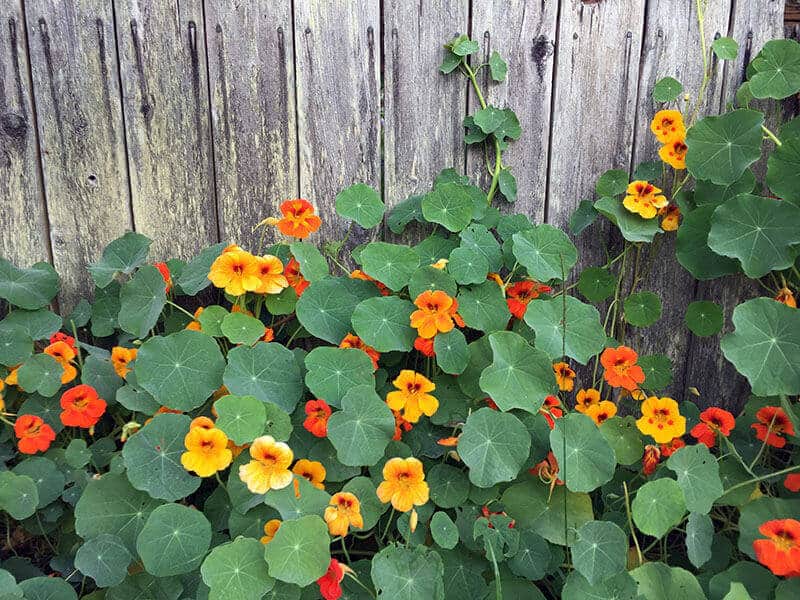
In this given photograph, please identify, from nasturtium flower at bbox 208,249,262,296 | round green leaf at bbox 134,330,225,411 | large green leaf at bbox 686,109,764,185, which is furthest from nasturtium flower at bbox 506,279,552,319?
round green leaf at bbox 134,330,225,411

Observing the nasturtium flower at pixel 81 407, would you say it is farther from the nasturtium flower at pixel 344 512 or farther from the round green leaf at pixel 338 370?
the nasturtium flower at pixel 344 512

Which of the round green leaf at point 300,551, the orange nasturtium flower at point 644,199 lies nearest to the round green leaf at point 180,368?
the round green leaf at point 300,551

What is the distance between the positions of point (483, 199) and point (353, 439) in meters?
0.91

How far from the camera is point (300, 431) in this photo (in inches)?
76.6

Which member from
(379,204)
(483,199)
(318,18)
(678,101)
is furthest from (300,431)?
(678,101)

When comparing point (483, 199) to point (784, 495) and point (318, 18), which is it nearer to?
point (318, 18)

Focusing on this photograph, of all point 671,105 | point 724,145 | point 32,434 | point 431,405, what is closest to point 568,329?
point 431,405

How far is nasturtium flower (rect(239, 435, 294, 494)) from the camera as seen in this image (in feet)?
5.33

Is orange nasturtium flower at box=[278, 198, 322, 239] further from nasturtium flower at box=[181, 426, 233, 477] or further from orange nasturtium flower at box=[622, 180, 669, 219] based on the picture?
orange nasturtium flower at box=[622, 180, 669, 219]

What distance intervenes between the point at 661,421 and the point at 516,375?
48 centimetres

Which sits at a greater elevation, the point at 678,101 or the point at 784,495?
the point at 678,101

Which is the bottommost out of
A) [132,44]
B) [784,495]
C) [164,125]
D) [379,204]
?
[784,495]

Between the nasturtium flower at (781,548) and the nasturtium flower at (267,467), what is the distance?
3.76ft

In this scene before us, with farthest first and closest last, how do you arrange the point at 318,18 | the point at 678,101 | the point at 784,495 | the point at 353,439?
the point at 678,101, the point at 318,18, the point at 784,495, the point at 353,439
